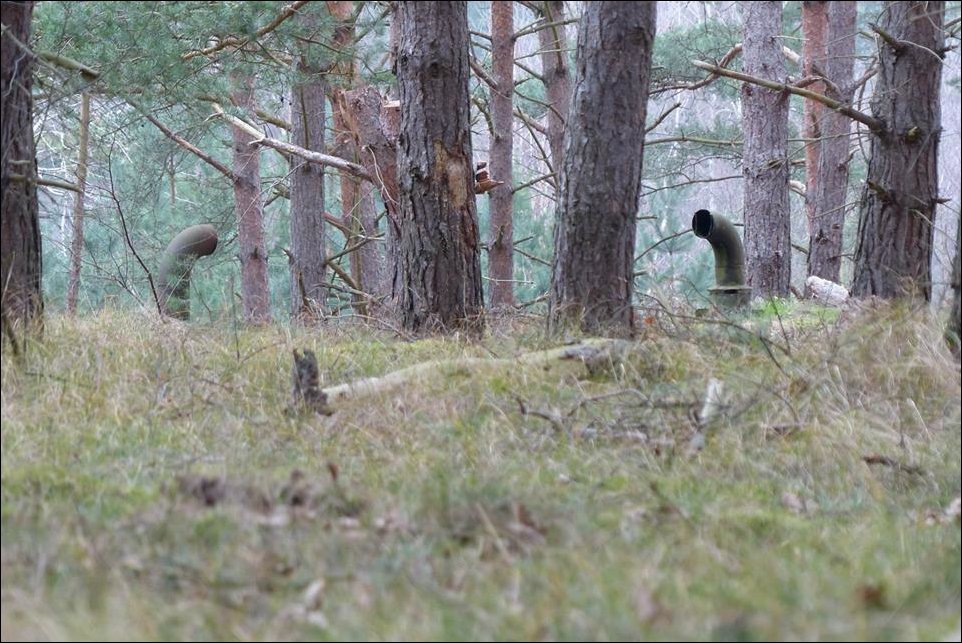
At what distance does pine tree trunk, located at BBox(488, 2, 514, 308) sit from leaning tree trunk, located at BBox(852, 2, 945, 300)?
255 inches

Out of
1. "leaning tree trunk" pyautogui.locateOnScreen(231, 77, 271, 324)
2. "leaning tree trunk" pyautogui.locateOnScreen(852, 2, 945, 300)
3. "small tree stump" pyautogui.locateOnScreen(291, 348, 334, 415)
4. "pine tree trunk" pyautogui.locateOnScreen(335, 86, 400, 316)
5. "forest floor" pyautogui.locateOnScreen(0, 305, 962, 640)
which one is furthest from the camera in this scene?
"leaning tree trunk" pyautogui.locateOnScreen(231, 77, 271, 324)

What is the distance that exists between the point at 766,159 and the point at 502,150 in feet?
11.6

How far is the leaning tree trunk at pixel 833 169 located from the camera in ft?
45.8

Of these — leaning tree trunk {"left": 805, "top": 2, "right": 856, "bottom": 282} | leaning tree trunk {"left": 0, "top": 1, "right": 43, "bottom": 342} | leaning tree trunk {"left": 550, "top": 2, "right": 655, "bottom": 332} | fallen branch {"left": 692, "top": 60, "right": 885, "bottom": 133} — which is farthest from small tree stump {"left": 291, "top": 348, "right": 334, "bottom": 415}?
leaning tree trunk {"left": 805, "top": 2, "right": 856, "bottom": 282}

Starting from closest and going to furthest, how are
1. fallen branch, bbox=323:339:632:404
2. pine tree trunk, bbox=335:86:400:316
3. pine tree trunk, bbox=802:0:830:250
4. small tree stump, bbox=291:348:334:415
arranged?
small tree stump, bbox=291:348:334:415 < fallen branch, bbox=323:339:632:404 < pine tree trunk, bbox=335:86:400:316 < pine tree trunk, bbox=802:0:830:250

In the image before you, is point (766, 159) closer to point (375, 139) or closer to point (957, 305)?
point (375, 139)

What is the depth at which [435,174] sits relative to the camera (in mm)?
7691

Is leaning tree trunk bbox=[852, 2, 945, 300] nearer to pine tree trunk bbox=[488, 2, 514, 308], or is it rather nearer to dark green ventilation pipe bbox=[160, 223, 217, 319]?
dark green ventilation pipe bbox=[160, 223, 217, 319]

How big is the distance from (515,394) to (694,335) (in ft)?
4.53

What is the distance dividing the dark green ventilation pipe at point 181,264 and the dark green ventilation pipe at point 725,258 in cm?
480

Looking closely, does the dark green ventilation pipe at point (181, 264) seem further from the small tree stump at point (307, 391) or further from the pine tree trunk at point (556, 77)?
the pine tree trunk at point (556, 77)

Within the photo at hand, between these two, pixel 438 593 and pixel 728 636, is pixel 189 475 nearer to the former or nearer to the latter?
pixel 438 593

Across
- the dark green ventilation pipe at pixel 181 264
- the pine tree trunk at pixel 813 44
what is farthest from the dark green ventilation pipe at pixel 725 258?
the pine tree trunk at pixel 813 44

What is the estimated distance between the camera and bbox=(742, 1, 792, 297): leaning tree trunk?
1245cm
